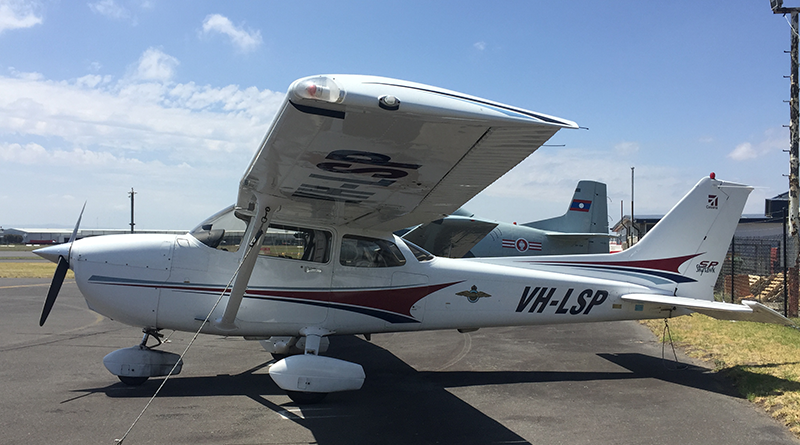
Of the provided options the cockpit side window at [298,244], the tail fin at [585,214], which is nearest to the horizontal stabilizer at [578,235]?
the tail fin at [585,214]

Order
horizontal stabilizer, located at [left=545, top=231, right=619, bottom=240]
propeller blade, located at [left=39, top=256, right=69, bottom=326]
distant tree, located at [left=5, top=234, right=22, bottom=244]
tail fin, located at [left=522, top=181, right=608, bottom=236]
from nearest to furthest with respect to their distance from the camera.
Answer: propeller blade, located at [left=39, top=256, right=69, bottom=326] → horizontal stabilizer, located at [left=545, top=231, right=619, bottom=240] → tail fin, located at [left=522, top=181, right=608, bottom=236] → distant tree, located at [left=5, top=234, right=22, bottom=244]

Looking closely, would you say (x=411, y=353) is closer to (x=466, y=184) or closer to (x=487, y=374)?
(x=487, y=374)

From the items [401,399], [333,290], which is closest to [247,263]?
[333,290]

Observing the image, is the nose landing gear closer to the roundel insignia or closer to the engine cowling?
the engine cowling

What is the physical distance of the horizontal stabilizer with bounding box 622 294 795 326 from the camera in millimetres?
5441

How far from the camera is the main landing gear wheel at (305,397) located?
511 cm

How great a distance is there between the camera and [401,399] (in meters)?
5.40

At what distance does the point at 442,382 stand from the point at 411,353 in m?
1.67

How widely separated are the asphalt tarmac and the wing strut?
91 centimetres

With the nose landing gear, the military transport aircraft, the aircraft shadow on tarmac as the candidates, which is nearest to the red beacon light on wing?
the aircraft shadow on tarmac

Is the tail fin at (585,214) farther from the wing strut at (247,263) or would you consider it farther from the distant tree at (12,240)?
the distant tree at (12,240)

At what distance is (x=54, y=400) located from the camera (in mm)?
5012

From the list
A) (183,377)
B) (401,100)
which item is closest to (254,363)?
(183,377)

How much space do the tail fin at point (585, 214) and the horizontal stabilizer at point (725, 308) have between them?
8.16 meters
